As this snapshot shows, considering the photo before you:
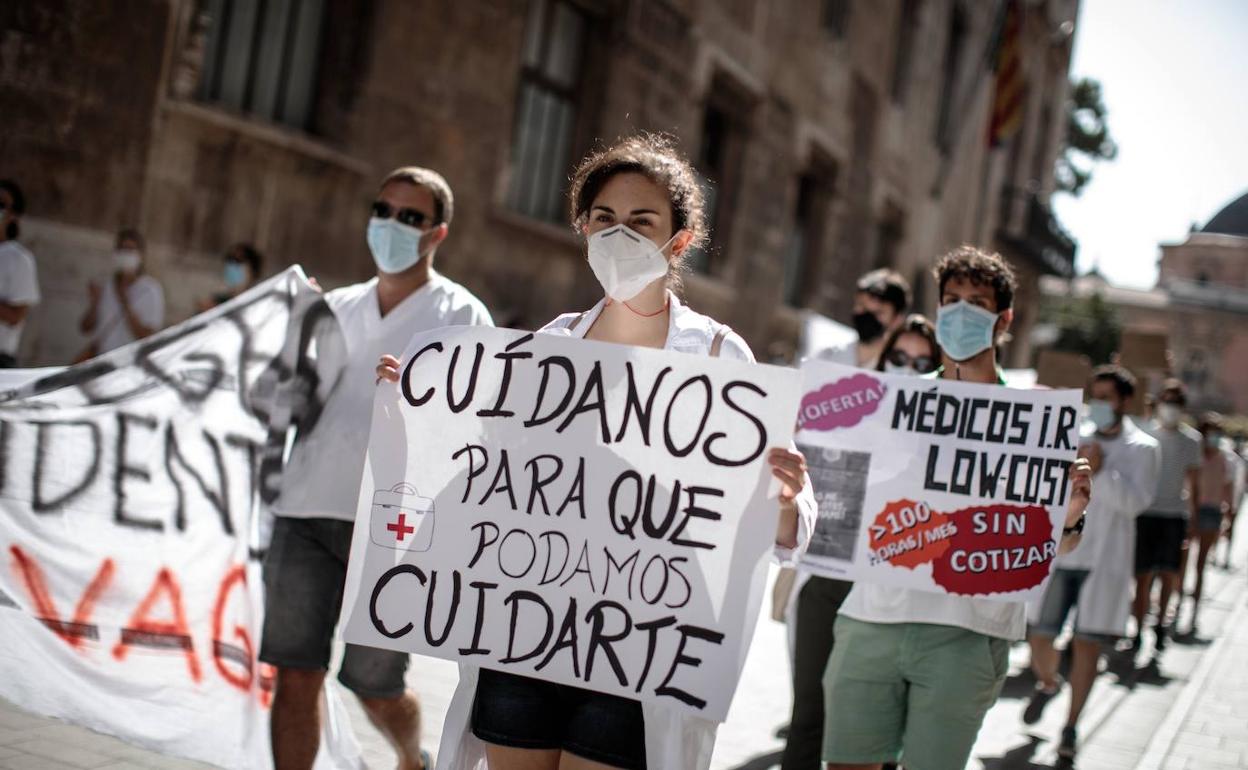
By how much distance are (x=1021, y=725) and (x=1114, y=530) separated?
124 cm

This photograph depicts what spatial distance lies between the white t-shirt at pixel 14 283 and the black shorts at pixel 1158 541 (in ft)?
26.6

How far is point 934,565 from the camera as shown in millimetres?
3637

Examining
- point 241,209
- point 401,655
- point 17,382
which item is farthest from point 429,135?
point 401,655

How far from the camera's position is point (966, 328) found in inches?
152

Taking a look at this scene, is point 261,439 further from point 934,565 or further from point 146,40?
point 146,40

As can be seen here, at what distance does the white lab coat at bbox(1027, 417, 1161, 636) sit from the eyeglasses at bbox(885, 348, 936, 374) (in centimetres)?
265

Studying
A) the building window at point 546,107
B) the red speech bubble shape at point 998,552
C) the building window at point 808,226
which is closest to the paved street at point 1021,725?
the red speech bubble shape at point 998,552

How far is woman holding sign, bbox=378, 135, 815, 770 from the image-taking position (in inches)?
105

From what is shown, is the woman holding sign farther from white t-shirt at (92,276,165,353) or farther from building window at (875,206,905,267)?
building window at (875,206,905,267)

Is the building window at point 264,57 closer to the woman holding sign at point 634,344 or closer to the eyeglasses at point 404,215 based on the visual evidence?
the eyeglasses at point 404,215

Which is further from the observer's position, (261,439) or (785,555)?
(261,439)

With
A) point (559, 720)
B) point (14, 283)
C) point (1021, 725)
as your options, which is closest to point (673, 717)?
point (559, 720)

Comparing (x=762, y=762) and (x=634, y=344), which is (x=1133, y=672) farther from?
(x=634, y=344)

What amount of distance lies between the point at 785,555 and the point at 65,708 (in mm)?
2496
